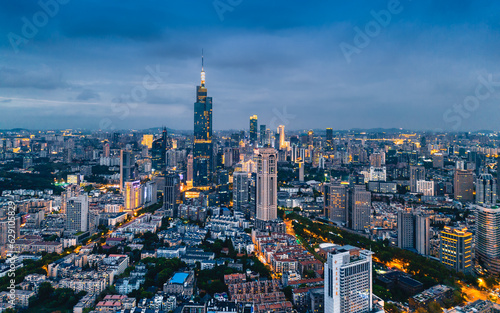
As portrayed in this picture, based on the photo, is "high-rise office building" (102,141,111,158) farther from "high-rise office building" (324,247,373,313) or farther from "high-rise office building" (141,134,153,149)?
"high-rise office building" (324,247,373,313)

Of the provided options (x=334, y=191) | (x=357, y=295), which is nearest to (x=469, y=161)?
(x=334, y=191)

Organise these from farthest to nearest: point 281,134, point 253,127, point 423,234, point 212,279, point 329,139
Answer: point 281,134 → point 329,139 → point 253,127 → point 423,234 → point 212,279

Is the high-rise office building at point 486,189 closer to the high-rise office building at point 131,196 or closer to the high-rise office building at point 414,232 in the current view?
the high-rise office building at point 414,232

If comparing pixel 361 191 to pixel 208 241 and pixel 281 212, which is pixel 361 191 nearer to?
pixel 281 212

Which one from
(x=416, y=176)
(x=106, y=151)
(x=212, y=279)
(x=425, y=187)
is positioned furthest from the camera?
(x=106, y=151)

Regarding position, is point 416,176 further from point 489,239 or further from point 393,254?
point 393,254

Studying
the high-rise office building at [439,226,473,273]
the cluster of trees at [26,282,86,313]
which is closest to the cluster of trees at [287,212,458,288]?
the high-rise office building at [439,226,473,273]

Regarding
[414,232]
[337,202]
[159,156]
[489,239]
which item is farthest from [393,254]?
[159,156]
